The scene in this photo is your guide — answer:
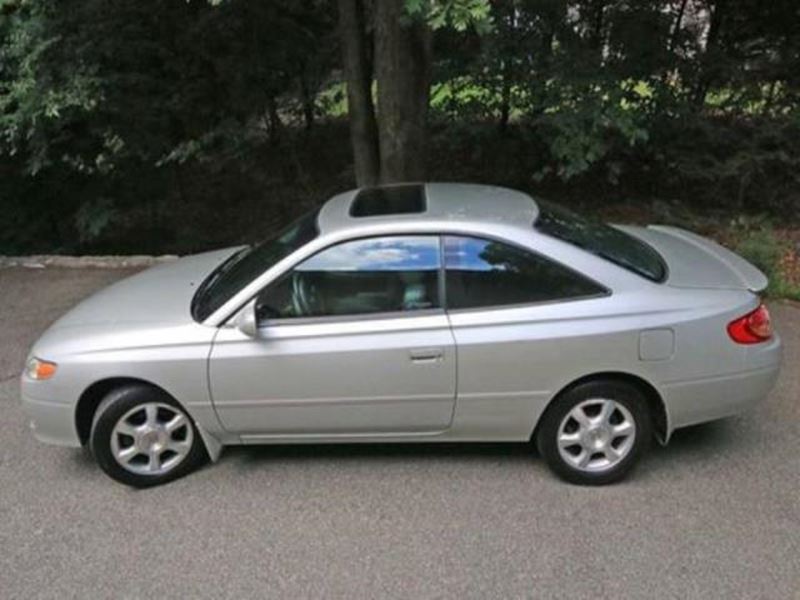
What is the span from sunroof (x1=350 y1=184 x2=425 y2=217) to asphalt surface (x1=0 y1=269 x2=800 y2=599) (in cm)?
128

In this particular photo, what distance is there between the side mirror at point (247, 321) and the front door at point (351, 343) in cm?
4

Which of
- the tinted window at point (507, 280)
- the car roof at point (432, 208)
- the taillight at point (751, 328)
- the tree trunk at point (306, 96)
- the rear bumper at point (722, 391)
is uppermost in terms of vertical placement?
the tree trunk at point (306, 96)

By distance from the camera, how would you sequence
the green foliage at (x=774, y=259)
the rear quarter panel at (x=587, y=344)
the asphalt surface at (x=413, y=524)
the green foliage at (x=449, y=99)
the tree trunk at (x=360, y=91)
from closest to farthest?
the asphalt surface at (x=413, y=524), the rear quarter panel at (x=587, y=344), the green foliage at (x=774, y=259), the green foliage at (x=449, y=99), the tree trunk at (x=360, y=91)

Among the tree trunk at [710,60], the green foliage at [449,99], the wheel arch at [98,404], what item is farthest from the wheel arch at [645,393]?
the tree trunk at [710,60]

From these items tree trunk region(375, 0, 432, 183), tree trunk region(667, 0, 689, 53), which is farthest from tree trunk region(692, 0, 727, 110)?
tree trunk region(375, 0, 432, 183)

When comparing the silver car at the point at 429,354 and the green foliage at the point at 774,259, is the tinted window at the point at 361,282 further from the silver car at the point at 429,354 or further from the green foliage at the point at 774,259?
the green foliage at the point at 774,259

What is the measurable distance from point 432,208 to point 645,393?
4.57 ft

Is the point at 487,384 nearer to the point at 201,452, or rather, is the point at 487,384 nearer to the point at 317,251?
the point at 317,251

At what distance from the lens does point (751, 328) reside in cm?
370

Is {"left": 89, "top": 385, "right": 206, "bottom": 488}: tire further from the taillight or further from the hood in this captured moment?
the taillight

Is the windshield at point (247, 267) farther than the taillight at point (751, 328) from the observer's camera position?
Yes

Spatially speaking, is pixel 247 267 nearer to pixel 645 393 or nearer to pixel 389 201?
pixel 389 201

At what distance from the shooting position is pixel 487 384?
3.66 m

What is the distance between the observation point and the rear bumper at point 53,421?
3.81 metres
